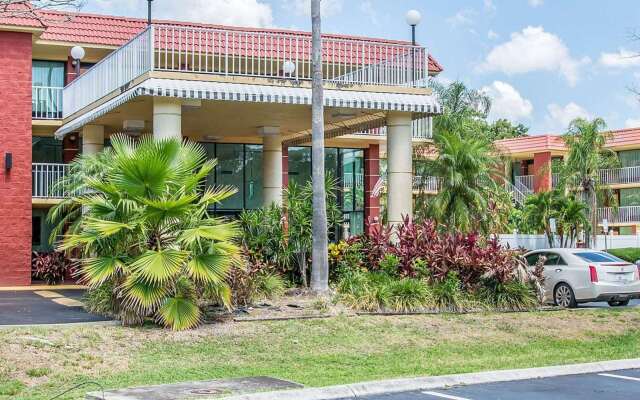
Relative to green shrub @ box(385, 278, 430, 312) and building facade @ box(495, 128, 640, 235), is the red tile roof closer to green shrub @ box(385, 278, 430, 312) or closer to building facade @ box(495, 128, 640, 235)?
green shrub @ box(385, 278, 430, 312)

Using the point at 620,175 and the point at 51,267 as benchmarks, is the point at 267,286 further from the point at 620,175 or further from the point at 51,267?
the point at 620,175

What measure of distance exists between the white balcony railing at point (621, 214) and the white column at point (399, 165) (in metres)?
36.5

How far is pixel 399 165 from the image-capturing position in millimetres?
23297

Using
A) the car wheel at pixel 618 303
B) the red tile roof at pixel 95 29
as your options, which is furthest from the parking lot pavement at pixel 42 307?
the car wheel at pixel 618 303

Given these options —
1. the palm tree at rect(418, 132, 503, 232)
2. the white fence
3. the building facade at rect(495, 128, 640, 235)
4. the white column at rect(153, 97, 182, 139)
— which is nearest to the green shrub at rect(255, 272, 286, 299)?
the white column at rect(153, 97, 182, 139)

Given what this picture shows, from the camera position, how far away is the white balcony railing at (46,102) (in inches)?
1185

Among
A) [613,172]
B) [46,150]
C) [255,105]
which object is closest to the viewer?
[255,105]

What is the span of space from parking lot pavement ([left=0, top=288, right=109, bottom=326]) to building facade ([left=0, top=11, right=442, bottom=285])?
4047 mm

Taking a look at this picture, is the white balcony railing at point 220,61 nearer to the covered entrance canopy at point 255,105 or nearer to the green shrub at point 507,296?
the covered entrance canopy at point 255,105

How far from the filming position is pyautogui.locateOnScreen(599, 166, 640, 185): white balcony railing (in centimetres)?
5691

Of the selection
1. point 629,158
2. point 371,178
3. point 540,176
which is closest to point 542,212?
point 540,176

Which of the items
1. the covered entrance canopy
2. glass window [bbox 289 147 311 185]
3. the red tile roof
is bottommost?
glass window [bbox 289 147 311 185]

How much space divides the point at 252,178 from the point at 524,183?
31811 millimetres

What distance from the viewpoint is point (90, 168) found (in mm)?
22328
